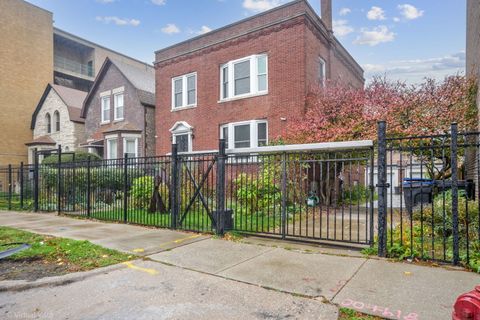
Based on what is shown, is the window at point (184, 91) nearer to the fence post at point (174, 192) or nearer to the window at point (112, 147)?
the window at point (112, 147)

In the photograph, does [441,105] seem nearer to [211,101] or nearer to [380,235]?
[380,235]

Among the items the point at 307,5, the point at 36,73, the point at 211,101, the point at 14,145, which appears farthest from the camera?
the point at 36,73

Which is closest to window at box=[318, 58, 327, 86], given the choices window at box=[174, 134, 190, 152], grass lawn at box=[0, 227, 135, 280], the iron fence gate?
the iron fence gate

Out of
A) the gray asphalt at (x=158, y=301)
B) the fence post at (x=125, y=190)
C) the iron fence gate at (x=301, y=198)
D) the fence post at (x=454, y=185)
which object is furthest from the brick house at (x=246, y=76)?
the gray asphalt at (x=158, y=301)

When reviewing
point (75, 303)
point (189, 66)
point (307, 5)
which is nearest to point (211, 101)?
point (189, 66)

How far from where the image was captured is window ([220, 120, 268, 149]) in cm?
1509

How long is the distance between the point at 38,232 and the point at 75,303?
5.00 metres

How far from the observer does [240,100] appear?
15781 millimetres

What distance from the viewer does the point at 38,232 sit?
786 cm

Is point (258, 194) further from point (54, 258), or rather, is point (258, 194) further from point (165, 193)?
point (54, 258)

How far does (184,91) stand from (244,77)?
4113 millimetres

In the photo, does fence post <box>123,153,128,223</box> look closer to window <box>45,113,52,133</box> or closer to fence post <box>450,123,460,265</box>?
fence post <box>450,123,460,265</box>

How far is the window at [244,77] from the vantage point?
15.3m

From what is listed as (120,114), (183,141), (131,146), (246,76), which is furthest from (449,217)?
(120,114)
